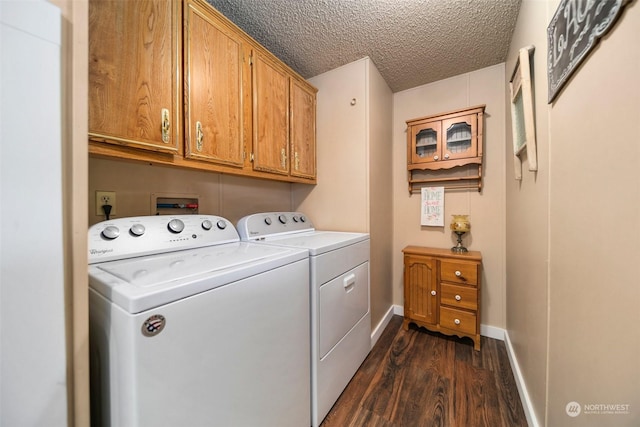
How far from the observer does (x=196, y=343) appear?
A: 0.67m

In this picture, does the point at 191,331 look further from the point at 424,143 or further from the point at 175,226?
the point at 424,143

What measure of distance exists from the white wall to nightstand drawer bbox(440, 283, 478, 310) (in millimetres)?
2189

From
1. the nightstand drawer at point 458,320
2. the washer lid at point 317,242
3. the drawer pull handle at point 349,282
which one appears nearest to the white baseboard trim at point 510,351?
the nightstand drawer at point 458,320

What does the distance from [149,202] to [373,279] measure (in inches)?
66.5

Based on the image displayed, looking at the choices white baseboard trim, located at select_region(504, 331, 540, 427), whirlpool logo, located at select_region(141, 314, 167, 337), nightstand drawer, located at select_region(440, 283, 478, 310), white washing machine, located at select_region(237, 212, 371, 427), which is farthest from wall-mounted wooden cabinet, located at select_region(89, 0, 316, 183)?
white baseboard trim, located at select_region(504, 331, 540, 427)

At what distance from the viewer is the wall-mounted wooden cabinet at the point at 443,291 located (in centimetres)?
185

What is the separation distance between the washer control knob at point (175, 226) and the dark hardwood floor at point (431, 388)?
128 cm

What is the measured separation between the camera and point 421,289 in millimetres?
2066

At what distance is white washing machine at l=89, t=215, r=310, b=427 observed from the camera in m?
0.58

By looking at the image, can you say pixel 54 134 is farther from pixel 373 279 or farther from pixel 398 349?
pixel 398 349

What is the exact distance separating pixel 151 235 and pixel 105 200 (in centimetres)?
36

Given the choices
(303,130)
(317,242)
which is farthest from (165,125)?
(303,130)

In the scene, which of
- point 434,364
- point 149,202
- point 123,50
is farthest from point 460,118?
point 149,202

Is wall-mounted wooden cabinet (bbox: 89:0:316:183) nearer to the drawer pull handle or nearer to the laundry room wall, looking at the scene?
the laundry room wall
